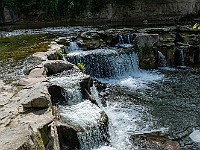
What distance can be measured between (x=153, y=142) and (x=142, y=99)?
284 cm

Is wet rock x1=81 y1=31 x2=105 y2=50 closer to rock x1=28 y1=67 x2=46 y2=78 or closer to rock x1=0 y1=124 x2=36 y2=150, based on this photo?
rock x1=28 y1=67 x2=46 y2=78

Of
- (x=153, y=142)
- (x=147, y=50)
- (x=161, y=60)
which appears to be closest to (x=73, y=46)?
(x=147, y=50)

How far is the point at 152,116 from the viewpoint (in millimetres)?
8234

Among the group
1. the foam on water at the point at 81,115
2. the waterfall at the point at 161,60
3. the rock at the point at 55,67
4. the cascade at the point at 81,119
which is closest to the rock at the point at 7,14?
the waterfall at the point at 161,60

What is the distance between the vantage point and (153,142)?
22.1ft

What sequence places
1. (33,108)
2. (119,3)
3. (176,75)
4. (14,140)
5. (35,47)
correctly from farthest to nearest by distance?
(119,3)
(35,47)
(176,75)
(33,108)
(14,140)

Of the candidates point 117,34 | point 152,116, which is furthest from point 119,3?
point 152,116

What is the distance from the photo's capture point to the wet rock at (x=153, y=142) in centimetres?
653

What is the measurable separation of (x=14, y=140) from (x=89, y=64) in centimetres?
906

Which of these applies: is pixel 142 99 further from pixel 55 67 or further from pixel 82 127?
pixel 82 127

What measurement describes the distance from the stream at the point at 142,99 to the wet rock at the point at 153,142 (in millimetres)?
159

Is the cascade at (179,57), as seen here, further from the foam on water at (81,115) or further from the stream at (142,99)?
the foam on water at (81,115)

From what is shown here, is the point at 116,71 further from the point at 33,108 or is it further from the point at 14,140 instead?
the point at 14,140

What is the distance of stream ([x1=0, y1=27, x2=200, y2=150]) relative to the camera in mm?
7309
